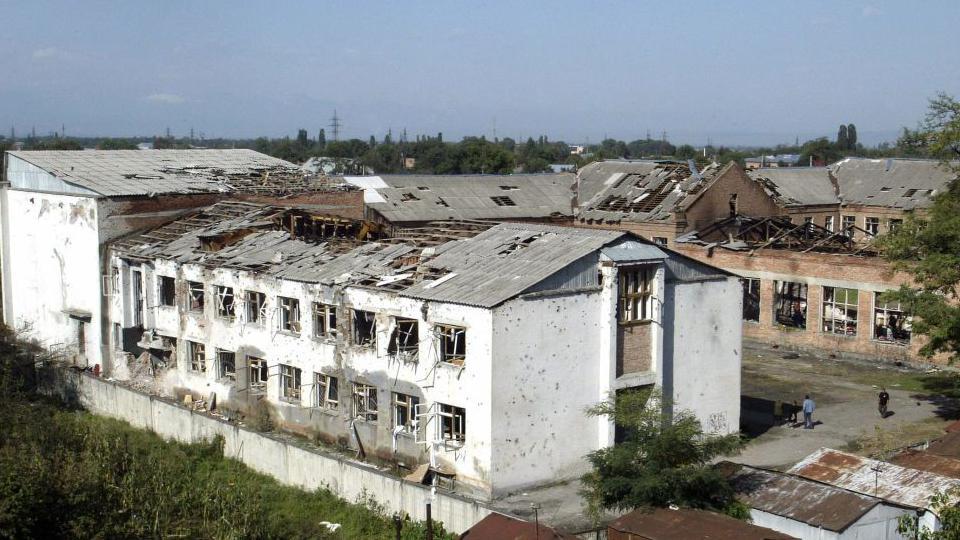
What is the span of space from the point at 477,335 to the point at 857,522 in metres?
8.54

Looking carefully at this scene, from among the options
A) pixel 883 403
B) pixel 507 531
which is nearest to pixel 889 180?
pixel 883 403

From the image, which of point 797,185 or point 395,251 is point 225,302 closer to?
point 395,251

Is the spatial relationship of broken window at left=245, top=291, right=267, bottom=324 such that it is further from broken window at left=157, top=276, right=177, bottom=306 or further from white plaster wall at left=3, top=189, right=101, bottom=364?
white plaster wall at left=3, top=189, right=101, bottom=364

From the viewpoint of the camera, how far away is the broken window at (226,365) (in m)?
30.5

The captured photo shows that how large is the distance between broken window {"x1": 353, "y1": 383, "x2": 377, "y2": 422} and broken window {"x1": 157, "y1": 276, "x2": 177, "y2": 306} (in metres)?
8.56

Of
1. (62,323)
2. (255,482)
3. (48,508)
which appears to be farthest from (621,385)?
(62,323)

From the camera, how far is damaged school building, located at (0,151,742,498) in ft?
78.0

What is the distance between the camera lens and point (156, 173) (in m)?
38.0

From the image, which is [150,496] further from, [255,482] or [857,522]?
[857,522]

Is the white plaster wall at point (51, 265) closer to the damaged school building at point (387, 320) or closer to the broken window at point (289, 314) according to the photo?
the damaged school building at point (387, 320)

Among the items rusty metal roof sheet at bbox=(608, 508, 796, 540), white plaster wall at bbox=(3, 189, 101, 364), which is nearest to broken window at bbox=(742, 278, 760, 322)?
white plaster wall at bbox=(3, 189, 101, 364)

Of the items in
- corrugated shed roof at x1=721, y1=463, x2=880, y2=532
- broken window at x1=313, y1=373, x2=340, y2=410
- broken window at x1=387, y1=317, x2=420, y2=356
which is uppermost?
broken window at x1=387, y1=317, x2=420, y2=356

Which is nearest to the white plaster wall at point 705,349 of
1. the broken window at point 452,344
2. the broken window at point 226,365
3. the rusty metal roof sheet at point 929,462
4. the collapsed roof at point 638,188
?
the broken window at point 452,344

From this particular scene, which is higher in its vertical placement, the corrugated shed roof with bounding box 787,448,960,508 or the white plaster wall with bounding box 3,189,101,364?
the white plaster wall with bounding box 3,189,101,364
